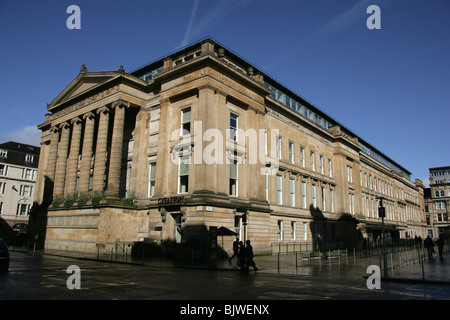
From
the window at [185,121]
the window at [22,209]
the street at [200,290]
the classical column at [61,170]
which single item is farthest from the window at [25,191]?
the street at [200,290]

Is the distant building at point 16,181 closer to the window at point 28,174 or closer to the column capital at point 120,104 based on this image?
the window at point 28,174

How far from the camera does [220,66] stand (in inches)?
1138

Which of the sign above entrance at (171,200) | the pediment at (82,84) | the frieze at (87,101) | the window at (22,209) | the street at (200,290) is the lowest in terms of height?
the street at (200,290)

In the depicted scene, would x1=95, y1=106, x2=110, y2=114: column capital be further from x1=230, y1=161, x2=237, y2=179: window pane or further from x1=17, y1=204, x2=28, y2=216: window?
x1=17, y1=204, x2=28, y2=216: window

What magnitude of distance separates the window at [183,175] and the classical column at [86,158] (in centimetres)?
963

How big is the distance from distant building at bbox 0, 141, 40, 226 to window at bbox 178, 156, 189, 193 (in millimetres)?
53214

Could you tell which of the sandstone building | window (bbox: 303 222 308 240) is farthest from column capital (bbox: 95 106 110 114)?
window (bbox: 303 222 308 240)

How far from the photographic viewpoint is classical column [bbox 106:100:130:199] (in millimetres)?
29953

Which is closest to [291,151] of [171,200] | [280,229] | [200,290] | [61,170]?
[280,229]

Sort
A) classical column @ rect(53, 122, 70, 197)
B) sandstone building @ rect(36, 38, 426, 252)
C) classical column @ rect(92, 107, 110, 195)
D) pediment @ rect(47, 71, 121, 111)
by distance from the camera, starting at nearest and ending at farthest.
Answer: sandstone building @ rect(36, 38, 426, 252) < classical column @ rect(92, 107, 110, 195) < pediment @ rect(47, 71, 121, 111) < classical column @ rect(53, 122, 70, 197)

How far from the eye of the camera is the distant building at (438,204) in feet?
371

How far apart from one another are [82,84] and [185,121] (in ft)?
49.0

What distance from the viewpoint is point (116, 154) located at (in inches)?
1210
